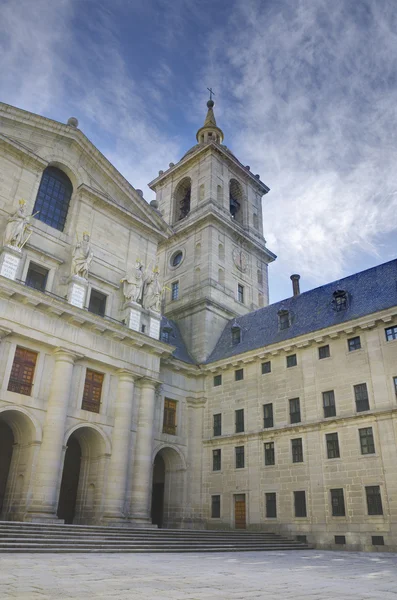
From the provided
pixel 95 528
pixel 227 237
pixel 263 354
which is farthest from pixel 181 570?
pixel 227 237

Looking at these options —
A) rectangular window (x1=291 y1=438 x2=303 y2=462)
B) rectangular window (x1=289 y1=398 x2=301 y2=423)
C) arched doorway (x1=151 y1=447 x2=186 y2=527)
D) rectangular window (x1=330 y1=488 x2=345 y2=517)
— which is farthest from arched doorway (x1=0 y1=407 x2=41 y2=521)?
rectangular window (x1=330 y1=488 x2=345 y2=517)

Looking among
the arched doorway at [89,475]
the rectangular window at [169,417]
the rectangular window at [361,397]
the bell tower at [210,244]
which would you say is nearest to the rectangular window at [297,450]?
the rectangular window at [361,397]

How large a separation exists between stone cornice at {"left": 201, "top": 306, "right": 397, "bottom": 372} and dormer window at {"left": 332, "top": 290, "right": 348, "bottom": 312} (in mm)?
2638

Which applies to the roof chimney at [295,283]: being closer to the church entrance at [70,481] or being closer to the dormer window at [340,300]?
the dormer window at [340,300]

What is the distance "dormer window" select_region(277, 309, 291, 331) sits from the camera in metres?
36.2

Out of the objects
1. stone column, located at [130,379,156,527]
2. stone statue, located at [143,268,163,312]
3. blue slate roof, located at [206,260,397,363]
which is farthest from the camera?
stone statue, located at [143,268,163,312]

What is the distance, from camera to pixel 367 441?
27.3 m

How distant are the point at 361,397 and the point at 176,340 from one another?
17.7m

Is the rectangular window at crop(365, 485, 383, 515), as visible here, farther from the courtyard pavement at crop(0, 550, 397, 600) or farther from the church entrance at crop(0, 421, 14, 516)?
the church entrance at crop(0, 421, 14, 516)

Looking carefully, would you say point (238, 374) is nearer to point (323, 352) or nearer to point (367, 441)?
point (323, 352)

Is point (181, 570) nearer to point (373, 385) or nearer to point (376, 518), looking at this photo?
point (376, 518)

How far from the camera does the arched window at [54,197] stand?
32.8 metres

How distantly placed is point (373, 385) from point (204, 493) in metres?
15.2

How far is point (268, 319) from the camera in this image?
38562 mm
